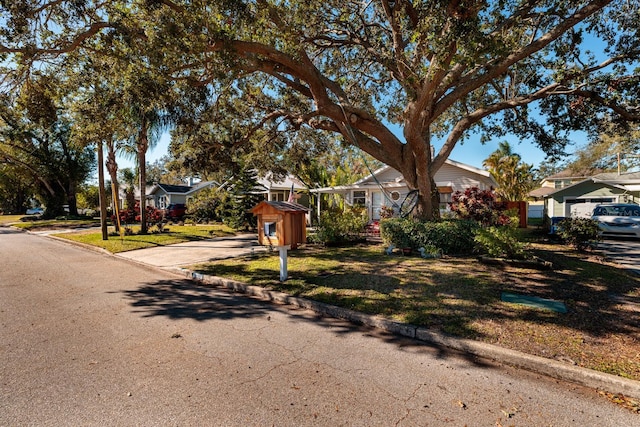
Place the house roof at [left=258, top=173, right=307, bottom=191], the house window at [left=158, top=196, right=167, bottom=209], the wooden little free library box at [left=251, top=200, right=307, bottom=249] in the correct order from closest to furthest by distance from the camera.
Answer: the wooden little free library box at [left=251, top=200, right=307, bottom=249], the house roof at [left=258, top=173, right=307, bottom=191], the house window at [left=158, top=196, right=167, bottom=209]

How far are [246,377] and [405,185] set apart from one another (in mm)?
15575

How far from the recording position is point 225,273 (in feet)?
25.9

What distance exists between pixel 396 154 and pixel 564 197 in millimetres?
17766

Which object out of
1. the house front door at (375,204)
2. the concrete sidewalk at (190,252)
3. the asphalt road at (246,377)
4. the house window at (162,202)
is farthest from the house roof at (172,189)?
the asphalt road at (246,377)

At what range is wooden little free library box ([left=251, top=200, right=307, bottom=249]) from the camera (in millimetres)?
6480

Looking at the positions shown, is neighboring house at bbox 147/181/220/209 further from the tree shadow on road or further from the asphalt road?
the asphalt road

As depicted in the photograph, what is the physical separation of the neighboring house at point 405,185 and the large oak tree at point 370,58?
3992mm

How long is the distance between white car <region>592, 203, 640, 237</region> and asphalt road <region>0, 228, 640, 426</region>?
558 inches

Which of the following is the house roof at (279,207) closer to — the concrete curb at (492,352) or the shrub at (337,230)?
the concrete curb at (492,352)

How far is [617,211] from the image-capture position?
1440 centimetres

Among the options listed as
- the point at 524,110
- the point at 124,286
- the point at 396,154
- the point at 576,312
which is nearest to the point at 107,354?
the point at 124,286

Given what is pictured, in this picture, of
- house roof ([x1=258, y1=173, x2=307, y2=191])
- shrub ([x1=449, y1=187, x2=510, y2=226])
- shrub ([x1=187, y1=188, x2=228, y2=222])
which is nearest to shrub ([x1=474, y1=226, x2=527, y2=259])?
shrub ([x1=449, y1=187, x2=510, y2=226])

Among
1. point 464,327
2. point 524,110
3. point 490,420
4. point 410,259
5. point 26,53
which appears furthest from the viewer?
point 524,110

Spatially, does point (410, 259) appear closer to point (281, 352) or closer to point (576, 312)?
point (576, 312)
